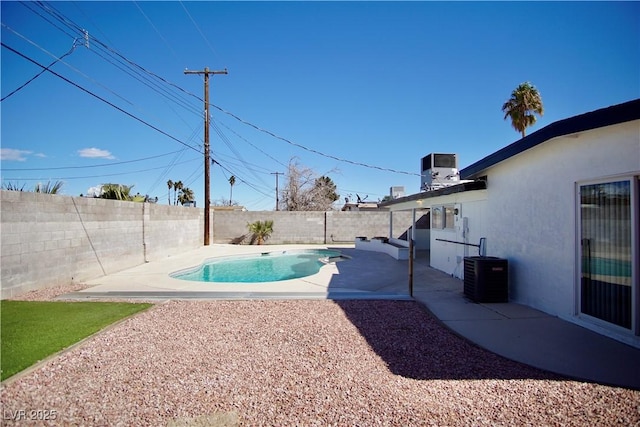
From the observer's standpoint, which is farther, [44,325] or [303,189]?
[303,189]

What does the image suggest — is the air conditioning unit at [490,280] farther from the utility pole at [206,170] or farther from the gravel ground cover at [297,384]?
the utility pole at [206,170]

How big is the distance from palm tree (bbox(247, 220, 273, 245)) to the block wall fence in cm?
308

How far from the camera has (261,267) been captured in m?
13.2

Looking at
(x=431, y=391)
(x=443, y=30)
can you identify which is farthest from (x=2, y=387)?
(x=443, y=30)

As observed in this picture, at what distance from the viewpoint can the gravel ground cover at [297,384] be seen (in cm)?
260

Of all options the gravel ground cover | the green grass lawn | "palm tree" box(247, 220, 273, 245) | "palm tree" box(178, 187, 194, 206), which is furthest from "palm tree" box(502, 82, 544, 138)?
"palm tree" box(178, 187, 194, 206)

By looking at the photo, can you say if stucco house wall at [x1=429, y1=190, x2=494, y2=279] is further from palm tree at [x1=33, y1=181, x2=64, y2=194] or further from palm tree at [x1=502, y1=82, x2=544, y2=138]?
palm tree at [x1=502, y1=82, x2=544, y2=138]

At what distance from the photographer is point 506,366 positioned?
353cm

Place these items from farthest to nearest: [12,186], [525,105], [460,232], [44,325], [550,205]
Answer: [525,105]
[460,232]
[12,186]
[550,205]
[44,325]

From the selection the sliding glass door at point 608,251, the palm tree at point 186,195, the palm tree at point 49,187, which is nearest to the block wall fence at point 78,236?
the palm tree at point 49,187

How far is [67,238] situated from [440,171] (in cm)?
1306

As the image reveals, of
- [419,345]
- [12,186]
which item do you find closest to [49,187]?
[12,186]

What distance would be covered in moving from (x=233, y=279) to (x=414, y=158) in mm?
21285

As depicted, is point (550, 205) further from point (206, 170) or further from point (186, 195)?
point (186, 195)
